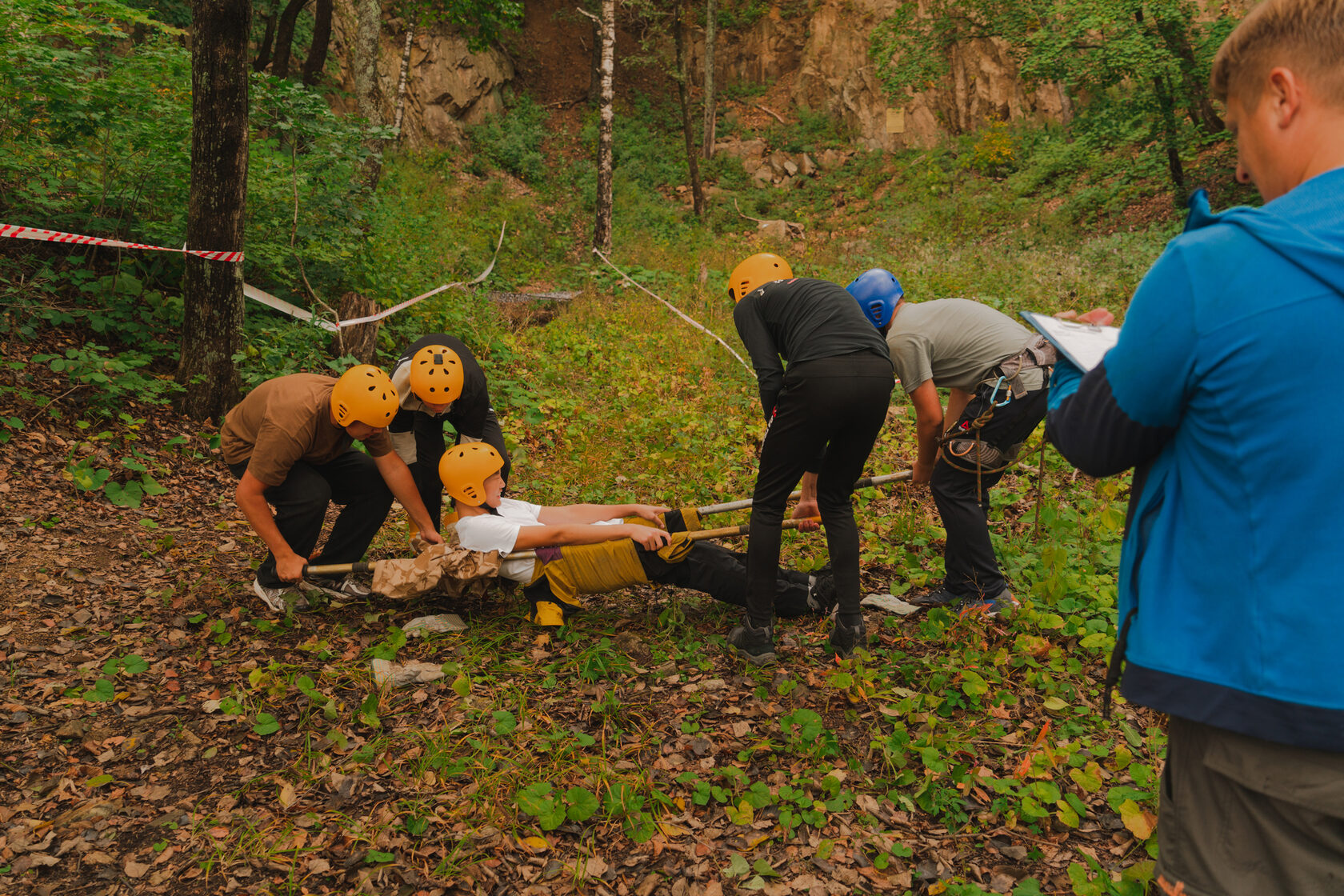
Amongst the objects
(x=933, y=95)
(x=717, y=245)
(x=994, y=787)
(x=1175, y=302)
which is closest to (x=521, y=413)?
(x=994, y=787)

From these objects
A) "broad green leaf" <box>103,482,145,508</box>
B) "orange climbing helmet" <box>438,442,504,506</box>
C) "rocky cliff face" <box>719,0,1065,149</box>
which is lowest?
"broad green leaf" <box>103,482,145,508</box>

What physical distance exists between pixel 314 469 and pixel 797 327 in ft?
9.53

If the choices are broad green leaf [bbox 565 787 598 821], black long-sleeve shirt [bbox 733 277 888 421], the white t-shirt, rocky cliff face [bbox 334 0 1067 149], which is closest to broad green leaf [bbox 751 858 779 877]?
broad green leaf [bbox 565 787 598 821]

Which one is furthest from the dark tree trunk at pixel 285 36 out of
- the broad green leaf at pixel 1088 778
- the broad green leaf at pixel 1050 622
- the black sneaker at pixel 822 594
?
the broad green leaf at pixel 1088 778

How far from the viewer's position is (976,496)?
14.0ft

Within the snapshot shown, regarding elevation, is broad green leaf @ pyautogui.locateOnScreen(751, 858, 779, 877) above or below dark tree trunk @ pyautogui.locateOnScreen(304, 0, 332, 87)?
below

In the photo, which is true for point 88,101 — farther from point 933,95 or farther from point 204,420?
point 933,95

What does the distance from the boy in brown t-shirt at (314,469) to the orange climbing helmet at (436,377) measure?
0.16 metres

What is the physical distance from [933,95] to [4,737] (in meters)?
25.8

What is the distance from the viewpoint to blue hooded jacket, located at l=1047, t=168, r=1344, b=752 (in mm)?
1194

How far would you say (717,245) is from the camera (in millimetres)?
16328

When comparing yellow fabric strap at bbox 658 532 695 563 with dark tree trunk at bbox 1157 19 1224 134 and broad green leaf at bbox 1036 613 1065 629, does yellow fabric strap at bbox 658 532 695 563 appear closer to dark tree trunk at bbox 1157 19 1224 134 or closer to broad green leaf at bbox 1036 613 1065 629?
broad green leaf at bbox 1036 613 1065 629

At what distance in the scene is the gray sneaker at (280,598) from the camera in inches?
173

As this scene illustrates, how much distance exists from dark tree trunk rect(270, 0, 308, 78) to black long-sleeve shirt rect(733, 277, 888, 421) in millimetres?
11697
